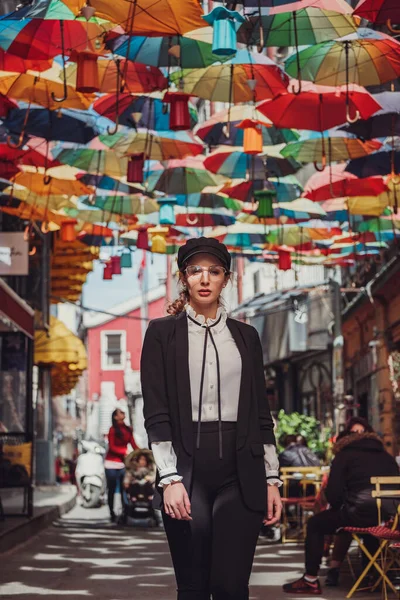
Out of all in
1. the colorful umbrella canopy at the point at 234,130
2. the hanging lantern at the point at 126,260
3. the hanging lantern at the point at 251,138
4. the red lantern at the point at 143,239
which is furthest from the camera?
the hanging lantern at the point at 126,260

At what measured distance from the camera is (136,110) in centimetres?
1360

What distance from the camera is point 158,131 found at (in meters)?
14.4

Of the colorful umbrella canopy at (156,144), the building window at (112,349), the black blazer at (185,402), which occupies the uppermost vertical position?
the building window at (112,349)

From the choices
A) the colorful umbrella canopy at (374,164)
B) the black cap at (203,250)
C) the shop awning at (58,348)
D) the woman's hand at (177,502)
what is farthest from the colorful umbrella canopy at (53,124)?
the shop awning at (58,348)

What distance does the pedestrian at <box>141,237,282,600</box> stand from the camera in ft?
14.6

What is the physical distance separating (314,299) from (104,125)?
21501 millimetres

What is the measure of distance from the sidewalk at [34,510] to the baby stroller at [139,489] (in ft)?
4.41

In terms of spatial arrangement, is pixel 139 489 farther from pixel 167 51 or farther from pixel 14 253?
pixel 167 51

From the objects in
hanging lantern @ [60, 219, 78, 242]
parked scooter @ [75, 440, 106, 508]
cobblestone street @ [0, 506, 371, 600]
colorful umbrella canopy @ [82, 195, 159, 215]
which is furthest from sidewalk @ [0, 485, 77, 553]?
colorful umbrella canopy @ [82, 195, 159, 215]

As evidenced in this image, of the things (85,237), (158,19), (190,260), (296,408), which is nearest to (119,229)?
(85,237)

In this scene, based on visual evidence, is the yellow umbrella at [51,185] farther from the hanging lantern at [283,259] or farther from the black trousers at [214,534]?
the black trousers at [214,534]

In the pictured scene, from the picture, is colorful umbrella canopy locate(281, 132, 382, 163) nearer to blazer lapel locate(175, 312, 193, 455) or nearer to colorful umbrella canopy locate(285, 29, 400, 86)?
colorful umbrella canopy locate(285, 29, 400, 86)

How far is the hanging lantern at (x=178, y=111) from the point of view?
1185 centimetres

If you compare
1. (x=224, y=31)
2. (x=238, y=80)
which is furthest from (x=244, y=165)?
(x=224, y=31)
